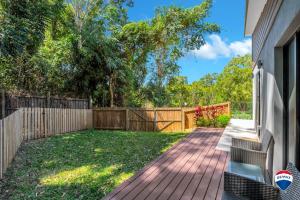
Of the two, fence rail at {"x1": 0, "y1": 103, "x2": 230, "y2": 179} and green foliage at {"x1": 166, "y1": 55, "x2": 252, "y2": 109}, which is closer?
fence rail at {"x1": 0, "y1": 103, "x2": 230, "y2": 179}

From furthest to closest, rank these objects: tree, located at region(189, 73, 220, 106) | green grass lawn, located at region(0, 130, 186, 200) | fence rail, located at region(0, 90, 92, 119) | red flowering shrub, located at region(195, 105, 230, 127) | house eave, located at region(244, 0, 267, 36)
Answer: tree, located at region(189, 73, 220, 106) < red flowering shrub, located at region(195, 105, 230, 127) < fence rail, located at region(0, 90, 92, 119) < house eave, located at region(244, 0, 267, 36) < green grass lawn, located at region(0, 130, 186, 200)

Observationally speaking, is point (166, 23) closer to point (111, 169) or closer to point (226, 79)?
point (226, 79)

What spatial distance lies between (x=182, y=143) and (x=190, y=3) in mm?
12867

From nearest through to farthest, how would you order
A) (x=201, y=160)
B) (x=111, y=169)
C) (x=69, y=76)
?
(x=111, y=169), (x=201, y=160), (x=69, y=76)

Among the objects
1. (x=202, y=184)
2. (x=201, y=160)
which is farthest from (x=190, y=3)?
(x=202, y=184)

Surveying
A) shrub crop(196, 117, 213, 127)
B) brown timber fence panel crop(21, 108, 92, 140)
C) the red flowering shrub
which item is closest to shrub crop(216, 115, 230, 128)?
the red flowering shrub

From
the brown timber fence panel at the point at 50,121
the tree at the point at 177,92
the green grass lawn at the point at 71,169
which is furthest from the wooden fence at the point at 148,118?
the tree at the point at 177,92

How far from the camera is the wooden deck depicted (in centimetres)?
333

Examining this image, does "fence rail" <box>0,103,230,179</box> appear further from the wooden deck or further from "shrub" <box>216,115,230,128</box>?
the wooden deck

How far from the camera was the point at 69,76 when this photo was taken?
13492 millimetres

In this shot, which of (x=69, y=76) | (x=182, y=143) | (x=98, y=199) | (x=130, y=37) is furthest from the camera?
(x=130, y=37)

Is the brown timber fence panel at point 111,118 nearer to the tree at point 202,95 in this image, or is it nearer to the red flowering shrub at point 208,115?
the red flowering shrub at point 208,115

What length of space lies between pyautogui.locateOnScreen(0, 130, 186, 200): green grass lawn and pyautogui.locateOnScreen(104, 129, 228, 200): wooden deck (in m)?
0.38

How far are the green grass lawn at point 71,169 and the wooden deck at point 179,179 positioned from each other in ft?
1.26
